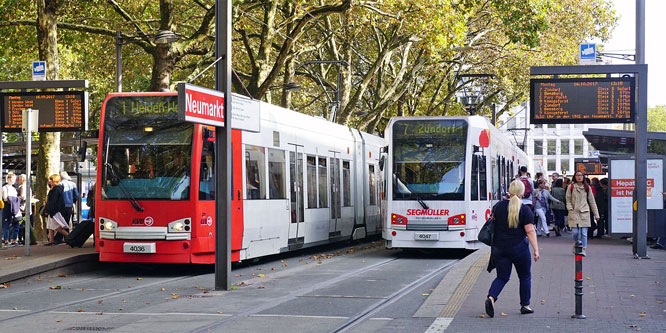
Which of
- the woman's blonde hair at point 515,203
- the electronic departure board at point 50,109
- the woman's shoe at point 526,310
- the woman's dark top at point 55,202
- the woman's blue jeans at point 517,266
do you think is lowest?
the woman's shoe at point 526,310

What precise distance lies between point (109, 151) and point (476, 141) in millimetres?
7818

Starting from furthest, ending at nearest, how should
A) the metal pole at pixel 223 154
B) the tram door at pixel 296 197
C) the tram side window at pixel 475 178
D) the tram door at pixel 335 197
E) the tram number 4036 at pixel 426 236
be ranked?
the tram door at pixel 335 197 < the tram side window at pixel 475 178 < the tram number 4036 at pixel 426 236 < the tram door at pixel 296 197 < the metal pole at pixel 223 154

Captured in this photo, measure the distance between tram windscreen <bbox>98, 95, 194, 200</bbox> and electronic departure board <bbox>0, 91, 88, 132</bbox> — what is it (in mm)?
2491

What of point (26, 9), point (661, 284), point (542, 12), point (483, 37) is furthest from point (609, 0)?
point (661, 284)

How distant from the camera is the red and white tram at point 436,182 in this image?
19406 millimetres

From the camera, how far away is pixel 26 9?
89.2 ft

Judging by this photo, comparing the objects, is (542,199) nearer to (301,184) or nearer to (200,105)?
(301,184)

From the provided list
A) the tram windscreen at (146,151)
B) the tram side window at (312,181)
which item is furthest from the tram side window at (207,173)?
the tram side window at (312,181)

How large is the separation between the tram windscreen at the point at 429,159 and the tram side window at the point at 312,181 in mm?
1853

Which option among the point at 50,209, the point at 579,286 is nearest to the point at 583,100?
the point at 579,286

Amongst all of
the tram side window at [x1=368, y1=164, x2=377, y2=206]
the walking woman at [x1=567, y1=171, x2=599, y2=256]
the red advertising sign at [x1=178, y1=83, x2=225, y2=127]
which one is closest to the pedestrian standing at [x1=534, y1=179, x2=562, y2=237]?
the tram side window at [x1=368, y1=164, x2=377, y2=206]

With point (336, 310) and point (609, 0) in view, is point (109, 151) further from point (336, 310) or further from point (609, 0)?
point (609, 0)

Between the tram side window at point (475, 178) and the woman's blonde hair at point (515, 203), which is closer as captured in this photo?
the woman's blonde hair at point (515, 203)

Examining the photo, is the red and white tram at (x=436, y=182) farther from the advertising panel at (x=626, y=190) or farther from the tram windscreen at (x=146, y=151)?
the tram windscreen at (x=146, y=151)
